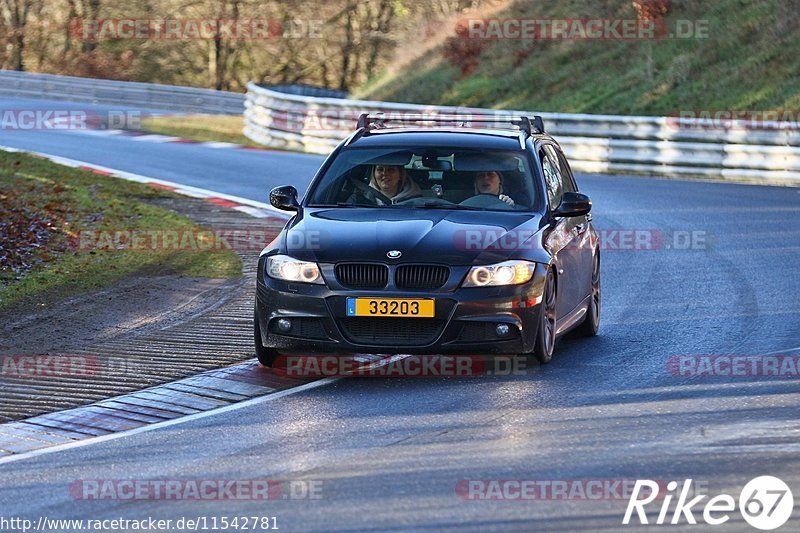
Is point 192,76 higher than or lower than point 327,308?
lower

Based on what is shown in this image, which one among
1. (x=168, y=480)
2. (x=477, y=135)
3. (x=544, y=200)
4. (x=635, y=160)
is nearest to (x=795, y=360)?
(x=544, y=200)

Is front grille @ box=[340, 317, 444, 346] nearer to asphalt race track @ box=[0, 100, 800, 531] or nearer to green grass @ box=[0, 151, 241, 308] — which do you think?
asphalt race track @ box=[0, 100, 800, 531]

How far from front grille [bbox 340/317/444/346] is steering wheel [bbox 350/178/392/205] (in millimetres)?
1478

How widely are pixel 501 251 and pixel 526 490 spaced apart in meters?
3.18

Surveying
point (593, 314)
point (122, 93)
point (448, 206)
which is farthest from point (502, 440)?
point (122, 93)

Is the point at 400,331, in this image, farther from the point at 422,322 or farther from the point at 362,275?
the point at 362,275

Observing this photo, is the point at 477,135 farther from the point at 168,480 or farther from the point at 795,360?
the point at 168,480

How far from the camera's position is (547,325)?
1028cm

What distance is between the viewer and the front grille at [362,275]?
32.1 feet

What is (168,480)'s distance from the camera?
743cm

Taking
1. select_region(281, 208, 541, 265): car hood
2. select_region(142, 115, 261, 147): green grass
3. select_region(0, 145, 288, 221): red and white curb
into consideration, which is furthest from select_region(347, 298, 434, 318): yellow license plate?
select_region(142, 115, 261, 147): green grass

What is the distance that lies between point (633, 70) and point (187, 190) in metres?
15.7

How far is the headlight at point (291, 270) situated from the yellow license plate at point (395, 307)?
35cm

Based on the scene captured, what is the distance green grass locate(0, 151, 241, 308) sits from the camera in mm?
14398
